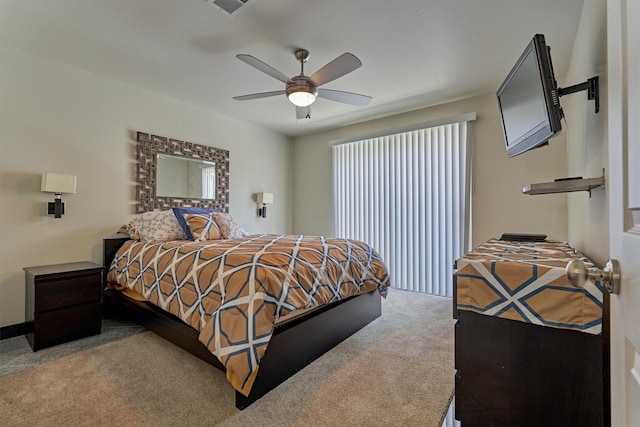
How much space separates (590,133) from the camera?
1.76 m

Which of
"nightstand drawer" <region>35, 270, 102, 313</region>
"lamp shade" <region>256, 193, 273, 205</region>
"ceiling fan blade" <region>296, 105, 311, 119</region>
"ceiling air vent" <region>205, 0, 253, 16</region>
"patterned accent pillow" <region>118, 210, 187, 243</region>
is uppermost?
"ceiling air vent" <region>205, 0, 253, 16</region>

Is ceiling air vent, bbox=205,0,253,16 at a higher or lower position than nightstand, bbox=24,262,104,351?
higher

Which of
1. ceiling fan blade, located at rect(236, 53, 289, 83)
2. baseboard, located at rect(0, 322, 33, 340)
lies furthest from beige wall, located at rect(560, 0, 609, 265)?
baseboard, located at rect(0, 322, 33, 340)

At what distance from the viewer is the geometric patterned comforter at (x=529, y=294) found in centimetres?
98

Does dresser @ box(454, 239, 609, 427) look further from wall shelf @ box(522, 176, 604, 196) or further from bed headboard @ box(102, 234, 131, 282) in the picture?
bed headboard @ box(102, 234, 131, 282)

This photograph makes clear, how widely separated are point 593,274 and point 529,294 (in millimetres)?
534

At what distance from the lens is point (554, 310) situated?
103 centimetres

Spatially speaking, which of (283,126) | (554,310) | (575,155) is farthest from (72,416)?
(283,126)

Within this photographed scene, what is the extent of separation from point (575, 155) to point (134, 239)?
421 centimetres

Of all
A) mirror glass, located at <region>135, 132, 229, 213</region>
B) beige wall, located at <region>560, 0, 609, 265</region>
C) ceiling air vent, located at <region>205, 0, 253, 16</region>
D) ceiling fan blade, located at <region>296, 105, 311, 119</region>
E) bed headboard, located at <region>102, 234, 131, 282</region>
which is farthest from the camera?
mirror glass, located at <region>135, 132, 229, 213</region>

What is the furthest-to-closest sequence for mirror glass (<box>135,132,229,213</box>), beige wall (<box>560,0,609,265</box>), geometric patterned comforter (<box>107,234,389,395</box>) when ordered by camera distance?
mirror glass (<box>135,132,229,213</box>), geometric patterned comforter (<box>107,234,389,395</box>), beige wall (<box>560,0,609,265</box>)

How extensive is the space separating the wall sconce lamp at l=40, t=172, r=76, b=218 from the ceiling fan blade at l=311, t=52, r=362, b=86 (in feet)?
8.07

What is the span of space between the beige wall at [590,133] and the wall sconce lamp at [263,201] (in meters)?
3.74

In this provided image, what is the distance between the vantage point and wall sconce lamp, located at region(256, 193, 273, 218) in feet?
15.2
